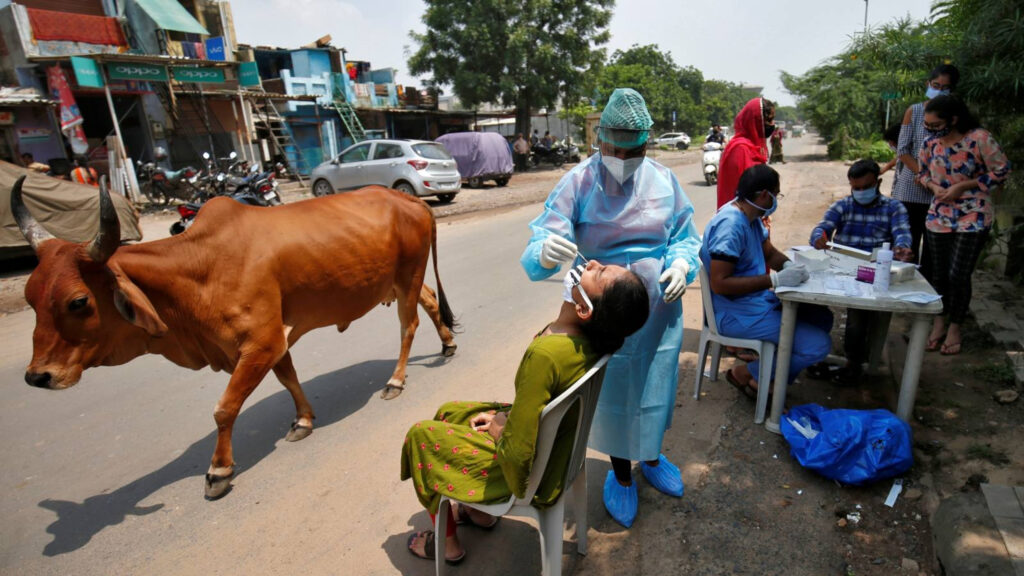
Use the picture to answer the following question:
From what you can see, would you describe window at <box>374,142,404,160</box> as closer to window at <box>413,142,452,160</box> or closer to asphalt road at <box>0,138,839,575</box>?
window at <box>413,142,452,160</box>

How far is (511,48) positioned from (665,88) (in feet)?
111

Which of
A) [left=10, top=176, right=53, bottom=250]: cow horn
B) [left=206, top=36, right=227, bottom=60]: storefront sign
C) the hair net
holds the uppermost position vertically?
[left=206, top=36, right=227, bottom=60]: storefront sign

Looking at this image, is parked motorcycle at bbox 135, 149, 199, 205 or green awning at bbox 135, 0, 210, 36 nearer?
parked motorcycle at bbox 135, 149, 199, 205

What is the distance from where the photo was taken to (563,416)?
6.44 ft

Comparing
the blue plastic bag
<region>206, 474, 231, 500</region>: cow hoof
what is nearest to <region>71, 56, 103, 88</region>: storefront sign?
<region>206, 474, 231, 500</region>: cow hoof

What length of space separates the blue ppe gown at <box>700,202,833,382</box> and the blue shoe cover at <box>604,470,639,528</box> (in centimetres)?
129

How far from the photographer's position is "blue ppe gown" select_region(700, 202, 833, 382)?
132 inches

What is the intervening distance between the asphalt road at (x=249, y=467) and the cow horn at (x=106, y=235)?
137 centimetres

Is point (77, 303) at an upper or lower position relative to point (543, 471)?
upper

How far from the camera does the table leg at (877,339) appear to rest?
3865 millimetres

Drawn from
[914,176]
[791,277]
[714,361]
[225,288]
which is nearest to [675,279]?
[791,277]

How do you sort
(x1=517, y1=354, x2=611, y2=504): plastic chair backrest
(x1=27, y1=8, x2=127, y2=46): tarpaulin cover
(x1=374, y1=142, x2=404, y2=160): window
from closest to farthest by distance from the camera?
(x1=517, y1=354, x2=611, y2=504): plastic chair backrest
(x1=374, y1=142, x2=404, y2=160): window
(x1=27, y1=8, x2=127, y2=46): tarpaulin cover

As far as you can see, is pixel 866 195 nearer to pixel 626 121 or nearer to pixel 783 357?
pixel 783 357

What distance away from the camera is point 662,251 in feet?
8.66
